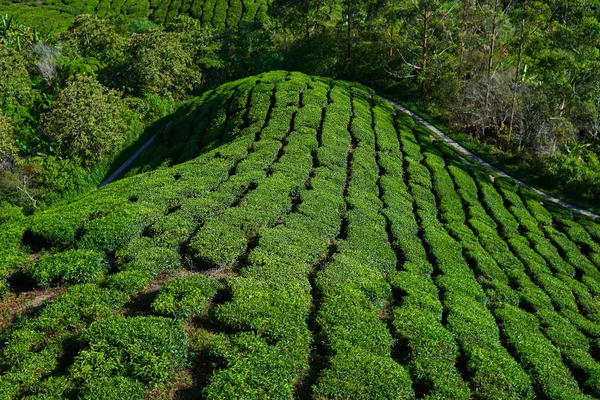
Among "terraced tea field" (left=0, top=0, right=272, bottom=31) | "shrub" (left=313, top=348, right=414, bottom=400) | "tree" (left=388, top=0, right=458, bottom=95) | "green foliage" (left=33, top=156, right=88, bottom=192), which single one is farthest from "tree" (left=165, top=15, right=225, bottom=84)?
"shrub" (left=313, top=348, right=414, bottom=400)

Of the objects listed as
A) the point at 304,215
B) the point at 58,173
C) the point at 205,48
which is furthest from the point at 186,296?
the point at 205,48

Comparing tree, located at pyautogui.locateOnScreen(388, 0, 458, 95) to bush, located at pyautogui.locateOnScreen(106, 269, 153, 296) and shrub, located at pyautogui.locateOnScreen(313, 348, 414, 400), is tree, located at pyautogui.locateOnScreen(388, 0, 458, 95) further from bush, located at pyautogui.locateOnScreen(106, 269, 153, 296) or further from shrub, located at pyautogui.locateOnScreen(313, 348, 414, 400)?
shrub, located at pyautogui.locateOnScreen(313, 348, 414, 400)

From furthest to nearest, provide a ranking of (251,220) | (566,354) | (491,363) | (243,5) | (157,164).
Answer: (243,5)
(157,164)
(251,220)
(566,354)
(491,363)

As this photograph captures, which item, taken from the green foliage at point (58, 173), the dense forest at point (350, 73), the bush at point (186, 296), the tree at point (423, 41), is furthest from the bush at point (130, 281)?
the tree at point (423, 41)

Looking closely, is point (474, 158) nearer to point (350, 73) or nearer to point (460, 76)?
point (460, 76)

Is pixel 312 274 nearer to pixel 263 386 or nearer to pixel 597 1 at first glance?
pixel 263 386

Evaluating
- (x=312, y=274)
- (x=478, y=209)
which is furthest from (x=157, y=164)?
(x=478, y=209)

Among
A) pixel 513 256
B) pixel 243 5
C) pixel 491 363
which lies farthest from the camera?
pixel 243 5

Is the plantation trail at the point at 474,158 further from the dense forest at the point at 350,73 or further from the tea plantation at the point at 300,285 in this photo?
the tea plantation at the point at 300,285
